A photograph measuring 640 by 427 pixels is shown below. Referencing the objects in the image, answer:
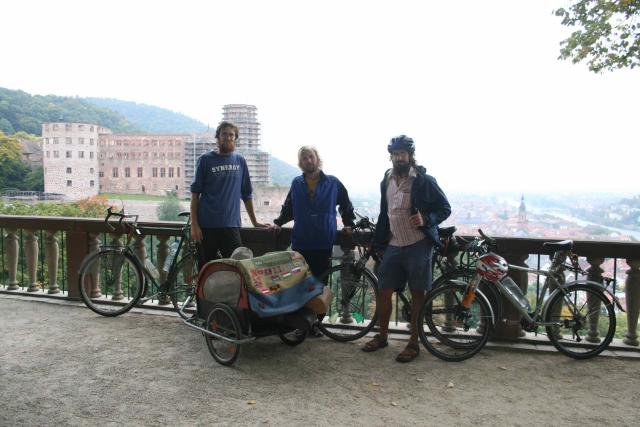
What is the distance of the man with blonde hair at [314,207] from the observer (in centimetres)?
429

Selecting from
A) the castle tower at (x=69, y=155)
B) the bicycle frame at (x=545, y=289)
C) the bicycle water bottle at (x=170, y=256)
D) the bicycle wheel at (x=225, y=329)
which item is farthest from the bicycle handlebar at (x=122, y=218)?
the castle tower at (x=69, y=155)

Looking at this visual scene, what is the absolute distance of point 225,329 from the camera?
3.87 m

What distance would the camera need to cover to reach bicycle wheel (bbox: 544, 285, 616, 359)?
4.05 meters

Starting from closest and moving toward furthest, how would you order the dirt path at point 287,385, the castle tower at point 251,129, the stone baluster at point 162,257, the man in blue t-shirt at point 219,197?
the dirt path at point 287,385, the man in blue t-shirt at point 219,197, the stone baluster at point 162,257, the castle tower at point 251,129

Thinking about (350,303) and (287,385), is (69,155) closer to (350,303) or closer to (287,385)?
(350,303)

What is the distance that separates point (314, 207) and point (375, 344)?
1.24m

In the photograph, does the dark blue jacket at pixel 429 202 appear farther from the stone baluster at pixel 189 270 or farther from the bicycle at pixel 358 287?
the stone baluster at pixel 189 270

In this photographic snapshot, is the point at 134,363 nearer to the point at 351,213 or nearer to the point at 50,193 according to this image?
the point at 351,213

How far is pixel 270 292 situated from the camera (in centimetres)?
386

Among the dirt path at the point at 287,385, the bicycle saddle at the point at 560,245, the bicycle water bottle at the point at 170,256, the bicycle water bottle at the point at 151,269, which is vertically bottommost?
the dirt path at the point at 287,385

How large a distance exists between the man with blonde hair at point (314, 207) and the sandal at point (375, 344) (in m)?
0.76

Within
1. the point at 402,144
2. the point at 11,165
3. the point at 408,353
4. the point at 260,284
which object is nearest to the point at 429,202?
the point at 402,144

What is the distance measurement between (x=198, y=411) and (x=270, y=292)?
1022 millimetres

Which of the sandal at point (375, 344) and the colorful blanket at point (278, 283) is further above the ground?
the colorful blanket at point (278, 283)
